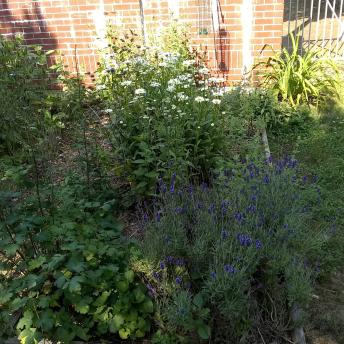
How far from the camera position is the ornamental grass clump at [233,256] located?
2455 millimetres

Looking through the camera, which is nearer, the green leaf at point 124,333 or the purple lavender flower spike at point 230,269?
the purple lavender flower spike at point 230,269

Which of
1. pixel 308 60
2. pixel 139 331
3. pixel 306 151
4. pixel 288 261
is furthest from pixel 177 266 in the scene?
pixel 308 60

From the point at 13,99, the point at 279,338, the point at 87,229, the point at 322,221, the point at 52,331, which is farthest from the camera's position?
the point at 13,99

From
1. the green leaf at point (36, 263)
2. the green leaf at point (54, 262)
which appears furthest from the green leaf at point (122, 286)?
the green leaf at point (36, 263)

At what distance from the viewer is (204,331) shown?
94.7 inches

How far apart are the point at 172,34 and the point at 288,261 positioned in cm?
434

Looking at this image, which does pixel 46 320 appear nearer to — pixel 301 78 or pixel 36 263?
pixel 36 263

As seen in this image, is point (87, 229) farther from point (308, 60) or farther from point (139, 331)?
point (308, 60)

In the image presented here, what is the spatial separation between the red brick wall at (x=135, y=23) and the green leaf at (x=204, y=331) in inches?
188

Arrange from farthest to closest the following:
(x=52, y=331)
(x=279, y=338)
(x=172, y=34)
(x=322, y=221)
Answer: (x=172, y=34) → (x=322, y=221) → (x=279, y=338) → (x=52, y=331)

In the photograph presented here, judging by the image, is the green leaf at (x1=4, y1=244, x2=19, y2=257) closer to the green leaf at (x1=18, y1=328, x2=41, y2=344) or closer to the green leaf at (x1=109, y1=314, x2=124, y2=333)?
the green leaf at (x1=18, y1=328, x2=41, y2=344)

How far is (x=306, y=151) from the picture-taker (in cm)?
514

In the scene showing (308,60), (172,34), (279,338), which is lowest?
(279,338)

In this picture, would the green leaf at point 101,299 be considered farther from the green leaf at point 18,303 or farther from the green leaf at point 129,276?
the green leaf at point 18,303
